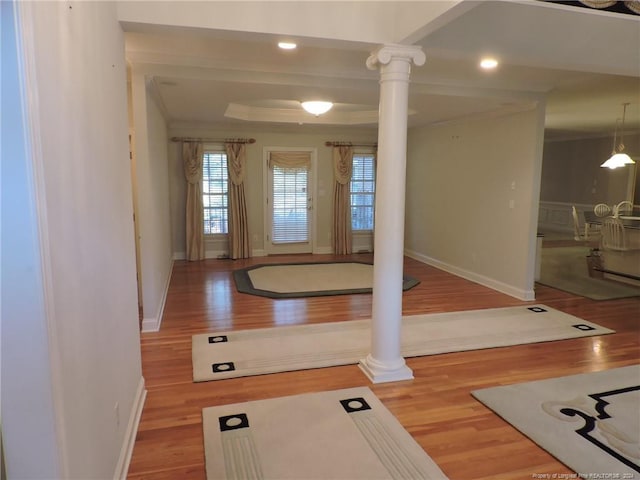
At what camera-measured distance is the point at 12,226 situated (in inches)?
44.6

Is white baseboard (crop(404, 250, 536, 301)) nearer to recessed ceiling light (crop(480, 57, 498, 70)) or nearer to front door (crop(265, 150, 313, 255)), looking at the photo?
front door (crop(265, 150, 313, 255))

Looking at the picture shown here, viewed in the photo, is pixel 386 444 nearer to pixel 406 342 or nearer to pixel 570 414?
pixel 570 414

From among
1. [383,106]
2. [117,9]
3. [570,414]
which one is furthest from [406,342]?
[117,9]

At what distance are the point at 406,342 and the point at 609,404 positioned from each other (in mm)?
1501

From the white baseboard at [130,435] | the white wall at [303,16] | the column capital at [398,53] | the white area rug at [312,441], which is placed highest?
the white wall at [303,16]

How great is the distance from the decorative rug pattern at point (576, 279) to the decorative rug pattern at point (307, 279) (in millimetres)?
2045

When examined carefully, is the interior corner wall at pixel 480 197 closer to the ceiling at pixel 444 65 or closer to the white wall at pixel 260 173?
the ceiling at pixel 444 65

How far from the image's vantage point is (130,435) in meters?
2.31

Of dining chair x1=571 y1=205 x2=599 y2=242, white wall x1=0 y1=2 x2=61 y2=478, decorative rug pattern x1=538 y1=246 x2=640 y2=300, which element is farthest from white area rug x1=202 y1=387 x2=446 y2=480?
dining chair x1=571 y1=205 x2=599 y2=242

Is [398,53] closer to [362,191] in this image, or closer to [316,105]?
[316,105]

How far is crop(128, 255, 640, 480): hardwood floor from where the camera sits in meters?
2.25

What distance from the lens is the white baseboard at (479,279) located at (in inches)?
207

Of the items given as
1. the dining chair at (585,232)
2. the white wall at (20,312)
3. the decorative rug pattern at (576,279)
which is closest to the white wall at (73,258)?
the white wall at (20,312)

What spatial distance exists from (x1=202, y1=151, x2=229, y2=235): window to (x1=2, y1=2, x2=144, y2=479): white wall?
537 centimetres
